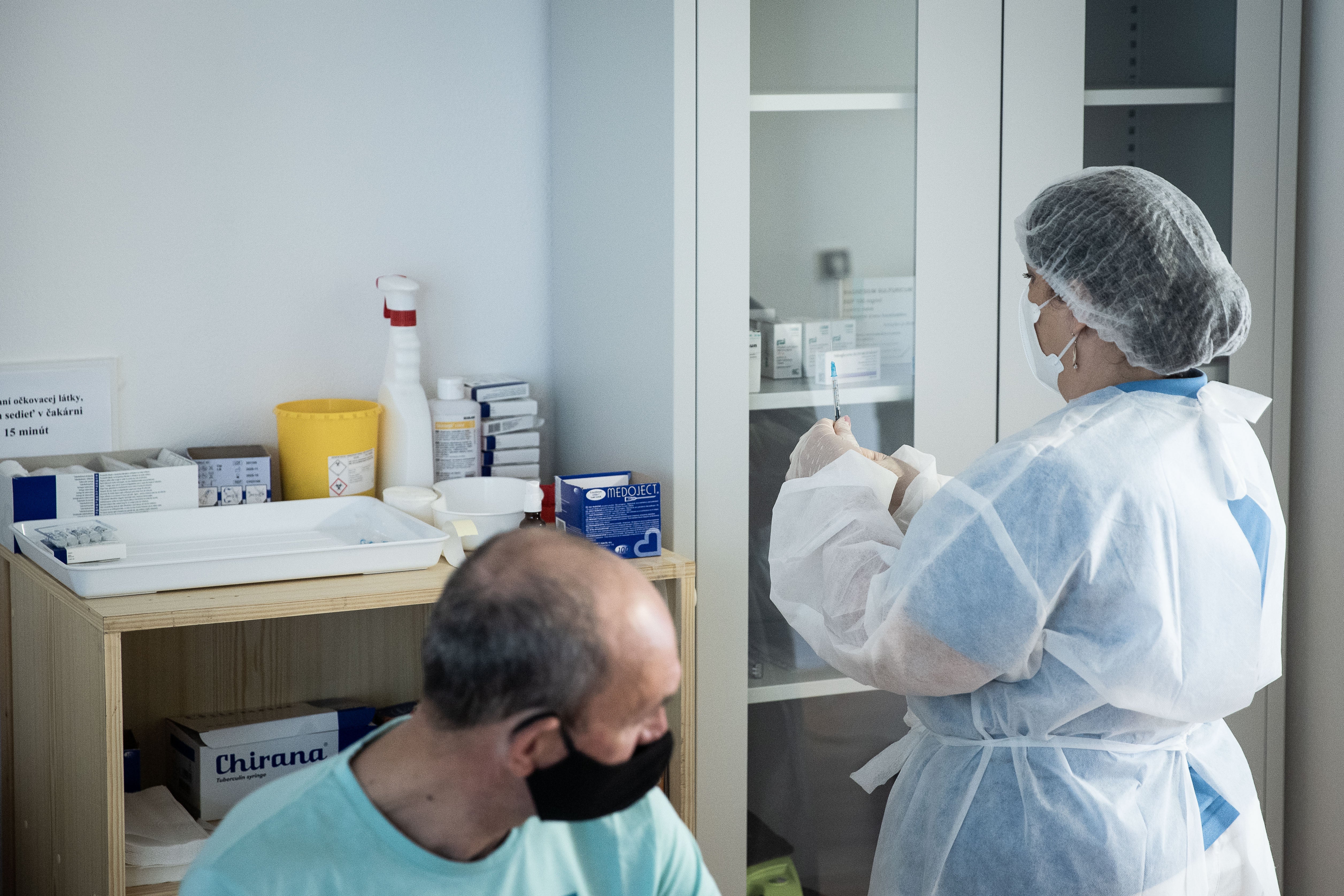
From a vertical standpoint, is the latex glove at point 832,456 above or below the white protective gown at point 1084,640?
above

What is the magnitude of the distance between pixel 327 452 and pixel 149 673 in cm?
44

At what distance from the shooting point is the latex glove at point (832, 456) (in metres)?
1.52

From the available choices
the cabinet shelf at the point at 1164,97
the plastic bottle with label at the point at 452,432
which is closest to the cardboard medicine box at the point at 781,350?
the plastic bottle with label at the point at 452,432

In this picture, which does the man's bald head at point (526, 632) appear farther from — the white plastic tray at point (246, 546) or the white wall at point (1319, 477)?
the white wall at point (1319, 477)

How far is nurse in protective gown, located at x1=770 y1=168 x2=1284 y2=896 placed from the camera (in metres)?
1.21

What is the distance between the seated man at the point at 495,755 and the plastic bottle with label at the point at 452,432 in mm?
1025

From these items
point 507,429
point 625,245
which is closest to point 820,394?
point 625,245

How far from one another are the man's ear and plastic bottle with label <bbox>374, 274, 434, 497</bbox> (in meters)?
1.11

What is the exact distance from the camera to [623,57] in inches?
70.5

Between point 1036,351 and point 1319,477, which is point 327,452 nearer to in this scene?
point 1036,351

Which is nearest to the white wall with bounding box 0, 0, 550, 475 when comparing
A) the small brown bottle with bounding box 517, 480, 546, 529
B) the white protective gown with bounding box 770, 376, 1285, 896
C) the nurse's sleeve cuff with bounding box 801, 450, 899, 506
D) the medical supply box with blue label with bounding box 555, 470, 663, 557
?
the small brown bottle with bounding box 517, 480, 546, 529

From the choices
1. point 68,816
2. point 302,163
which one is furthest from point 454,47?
point 68,816

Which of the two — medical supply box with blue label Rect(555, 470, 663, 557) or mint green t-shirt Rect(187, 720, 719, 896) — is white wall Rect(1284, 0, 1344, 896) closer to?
medical supply box with blue label Rect(555, 470, 663, 557)

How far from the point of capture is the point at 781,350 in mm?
1771
